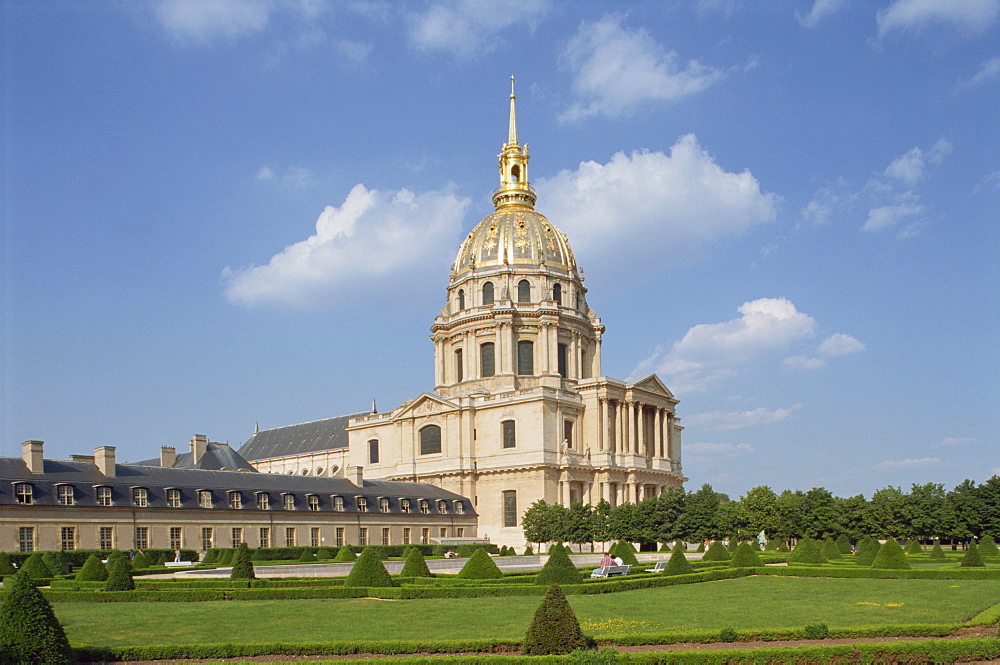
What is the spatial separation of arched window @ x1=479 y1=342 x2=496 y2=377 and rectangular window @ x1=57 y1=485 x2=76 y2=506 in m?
39.3

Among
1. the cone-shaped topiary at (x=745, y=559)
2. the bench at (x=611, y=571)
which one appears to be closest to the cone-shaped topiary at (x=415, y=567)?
the bench at (x=611, y=571)

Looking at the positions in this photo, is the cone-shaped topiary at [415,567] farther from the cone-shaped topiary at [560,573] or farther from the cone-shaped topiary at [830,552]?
the cone-shaped topiary at [830,552]

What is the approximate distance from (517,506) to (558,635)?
58.5m

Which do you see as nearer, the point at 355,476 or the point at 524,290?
the point at 355,476

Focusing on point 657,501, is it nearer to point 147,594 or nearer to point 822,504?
point 822,504

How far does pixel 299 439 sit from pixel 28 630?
89.0 meters

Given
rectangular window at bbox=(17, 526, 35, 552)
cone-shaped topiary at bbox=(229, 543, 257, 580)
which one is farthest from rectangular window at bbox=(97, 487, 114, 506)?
cone-shaped topiary at bbox=(229, 543, 257, 580)

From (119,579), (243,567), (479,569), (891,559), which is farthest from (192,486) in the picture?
(891,559)

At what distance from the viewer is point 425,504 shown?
235ft

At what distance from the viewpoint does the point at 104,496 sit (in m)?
52.7

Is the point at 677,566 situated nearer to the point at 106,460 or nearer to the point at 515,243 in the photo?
the point at 106,460

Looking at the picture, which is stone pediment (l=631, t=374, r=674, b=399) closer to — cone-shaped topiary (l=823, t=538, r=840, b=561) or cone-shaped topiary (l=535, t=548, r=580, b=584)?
cone-shaped topiary (l=823, t=538, r=840, b=561)

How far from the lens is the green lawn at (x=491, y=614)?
20844mm

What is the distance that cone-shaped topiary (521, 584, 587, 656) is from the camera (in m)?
16.3
